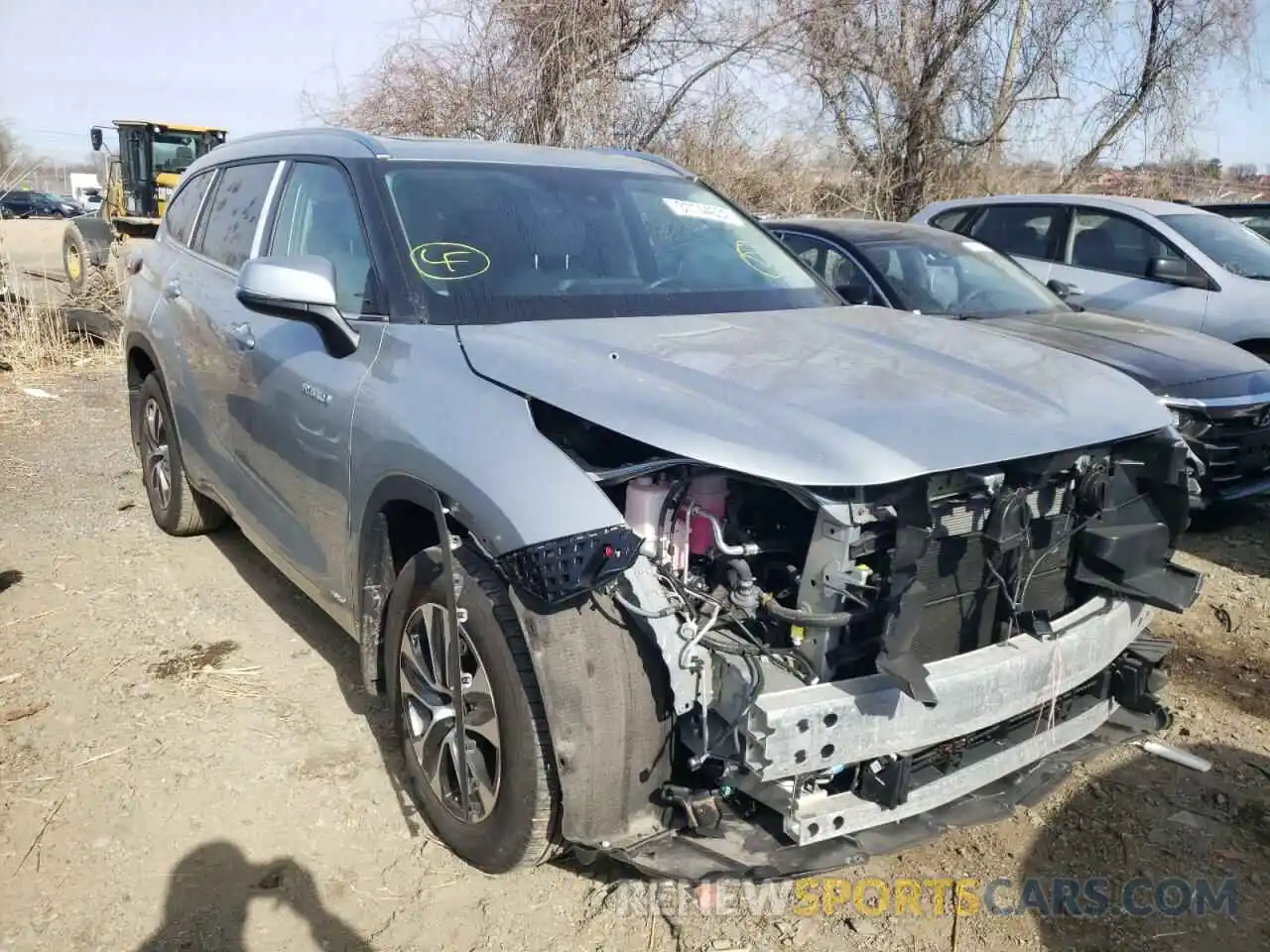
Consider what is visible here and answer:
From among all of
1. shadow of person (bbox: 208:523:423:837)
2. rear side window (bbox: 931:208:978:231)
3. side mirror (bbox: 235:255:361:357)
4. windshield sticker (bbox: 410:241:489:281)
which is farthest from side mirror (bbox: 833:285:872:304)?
rear side window (bbox: 931:208:978:231)

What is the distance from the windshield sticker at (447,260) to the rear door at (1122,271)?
5410 mm

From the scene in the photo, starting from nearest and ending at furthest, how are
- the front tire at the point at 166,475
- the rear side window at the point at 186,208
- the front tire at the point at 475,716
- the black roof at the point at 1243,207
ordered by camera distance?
the front tire at the point at 475,716
the rear side window at the point at 186,208
the front tire at the point at 166,475
the black roof at the point at 1243,207

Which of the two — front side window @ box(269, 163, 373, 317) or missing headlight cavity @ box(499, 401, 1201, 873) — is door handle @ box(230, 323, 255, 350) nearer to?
front side window @ box(269, 163, 373, 317)

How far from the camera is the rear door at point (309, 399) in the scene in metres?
3.00

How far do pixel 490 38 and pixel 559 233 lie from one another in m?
10.5

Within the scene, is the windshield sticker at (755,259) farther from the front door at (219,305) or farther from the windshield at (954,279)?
the windshield at (954,279)

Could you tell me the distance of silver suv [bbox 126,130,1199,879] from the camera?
2260 millimetres

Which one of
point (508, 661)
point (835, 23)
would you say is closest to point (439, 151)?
point (508, 661)

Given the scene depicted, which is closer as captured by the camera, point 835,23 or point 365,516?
point 365,516

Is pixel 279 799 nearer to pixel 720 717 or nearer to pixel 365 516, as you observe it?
pixel 365 516

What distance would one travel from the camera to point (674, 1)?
12.4m

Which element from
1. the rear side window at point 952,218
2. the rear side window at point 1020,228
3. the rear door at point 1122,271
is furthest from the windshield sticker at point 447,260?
the rear side window at point 952,218

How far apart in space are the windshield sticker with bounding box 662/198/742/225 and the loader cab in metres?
14.7

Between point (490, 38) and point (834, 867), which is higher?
point (490, 38)
